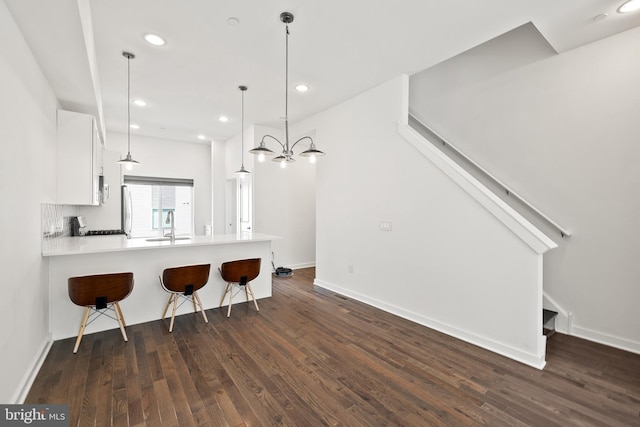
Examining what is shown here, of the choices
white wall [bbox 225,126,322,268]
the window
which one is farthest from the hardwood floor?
the window

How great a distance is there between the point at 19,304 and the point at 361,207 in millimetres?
3676

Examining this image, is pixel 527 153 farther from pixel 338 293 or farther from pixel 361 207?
pixel 338 293

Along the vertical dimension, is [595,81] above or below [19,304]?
above

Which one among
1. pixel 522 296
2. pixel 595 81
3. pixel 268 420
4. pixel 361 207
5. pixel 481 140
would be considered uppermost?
pixel 595 81

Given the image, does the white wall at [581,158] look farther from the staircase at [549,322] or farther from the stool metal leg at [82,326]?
the stool metal leg at [82,326]

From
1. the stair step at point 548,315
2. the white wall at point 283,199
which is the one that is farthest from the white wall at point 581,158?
the white wall at point 283,199

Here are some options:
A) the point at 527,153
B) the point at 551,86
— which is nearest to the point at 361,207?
the point at 527,153

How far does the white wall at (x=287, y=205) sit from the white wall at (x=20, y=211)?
139 inches

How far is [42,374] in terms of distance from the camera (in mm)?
2359

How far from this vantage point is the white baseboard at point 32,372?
2.02 m

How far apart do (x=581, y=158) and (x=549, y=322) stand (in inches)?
74.2

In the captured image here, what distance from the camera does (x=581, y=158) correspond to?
3.12 metres

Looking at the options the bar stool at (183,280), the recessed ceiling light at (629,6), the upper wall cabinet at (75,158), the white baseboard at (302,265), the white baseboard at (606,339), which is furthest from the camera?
the white baseboard at (302,265)

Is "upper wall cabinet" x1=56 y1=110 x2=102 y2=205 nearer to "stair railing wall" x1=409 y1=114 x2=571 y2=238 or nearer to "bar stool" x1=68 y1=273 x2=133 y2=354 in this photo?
"bar stool" x1=68 y1=273 x2=133 y2=354
